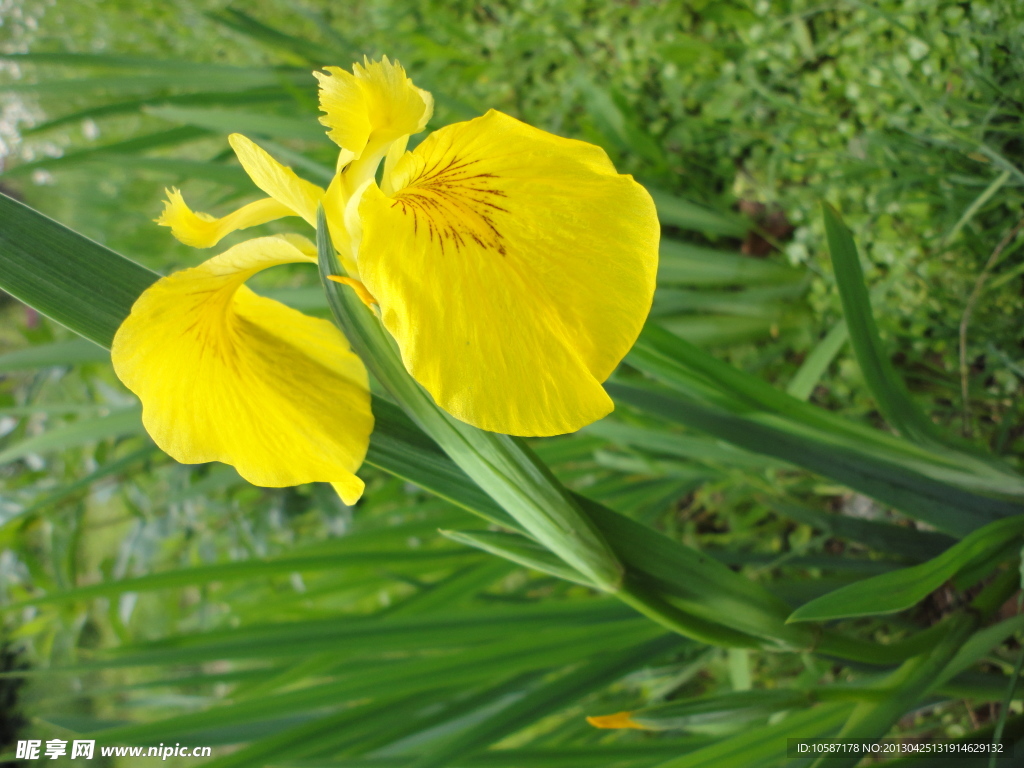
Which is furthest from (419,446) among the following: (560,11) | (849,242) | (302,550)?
(560,11)

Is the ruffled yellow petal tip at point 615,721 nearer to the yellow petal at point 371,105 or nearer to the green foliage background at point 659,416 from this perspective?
the green foliage background at point 659,416

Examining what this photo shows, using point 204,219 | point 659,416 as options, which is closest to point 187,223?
point 204,219

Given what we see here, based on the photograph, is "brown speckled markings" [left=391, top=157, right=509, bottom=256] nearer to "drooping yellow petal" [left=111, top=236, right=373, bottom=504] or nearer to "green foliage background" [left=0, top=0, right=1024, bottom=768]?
"drooping yellow petal" [left=111, top=236, right=373, bottom=504]

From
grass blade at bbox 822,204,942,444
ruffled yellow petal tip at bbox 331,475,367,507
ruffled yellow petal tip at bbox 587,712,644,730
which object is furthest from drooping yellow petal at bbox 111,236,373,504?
grass blade at bbox 822,204,942,444

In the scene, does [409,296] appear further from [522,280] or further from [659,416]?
[659,416]

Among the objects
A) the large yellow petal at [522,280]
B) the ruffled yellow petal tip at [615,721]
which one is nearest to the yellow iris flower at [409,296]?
the large yellow petal at [522,280]

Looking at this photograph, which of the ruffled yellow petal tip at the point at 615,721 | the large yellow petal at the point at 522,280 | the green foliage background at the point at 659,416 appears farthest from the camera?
the green foliage background at the point at 659,416
